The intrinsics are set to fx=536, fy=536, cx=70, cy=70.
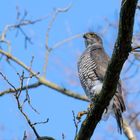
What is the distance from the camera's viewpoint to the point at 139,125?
29.0 ft

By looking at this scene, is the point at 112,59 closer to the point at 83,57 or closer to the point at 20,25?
the point at 83,57

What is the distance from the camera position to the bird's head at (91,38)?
277 inches

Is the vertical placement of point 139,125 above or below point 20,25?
below

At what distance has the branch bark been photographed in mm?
3168

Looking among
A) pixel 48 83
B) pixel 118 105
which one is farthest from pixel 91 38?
pixel 118 105

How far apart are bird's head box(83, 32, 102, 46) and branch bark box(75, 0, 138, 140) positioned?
11.1 ft

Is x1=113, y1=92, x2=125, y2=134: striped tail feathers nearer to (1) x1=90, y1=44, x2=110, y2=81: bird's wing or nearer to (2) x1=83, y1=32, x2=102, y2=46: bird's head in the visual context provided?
(1) x1=90, y1=44, x2=110, y2=81: bird's wing

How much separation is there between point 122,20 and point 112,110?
2.42 m

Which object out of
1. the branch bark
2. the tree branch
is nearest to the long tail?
the tree branch

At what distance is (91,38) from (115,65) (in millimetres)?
3681

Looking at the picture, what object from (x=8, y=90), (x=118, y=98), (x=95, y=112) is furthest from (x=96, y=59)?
(x=95, y=112)

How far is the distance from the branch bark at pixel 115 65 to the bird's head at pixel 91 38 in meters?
3.39

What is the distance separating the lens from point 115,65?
11.3 ft

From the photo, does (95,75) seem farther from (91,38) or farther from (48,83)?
(48,83)
